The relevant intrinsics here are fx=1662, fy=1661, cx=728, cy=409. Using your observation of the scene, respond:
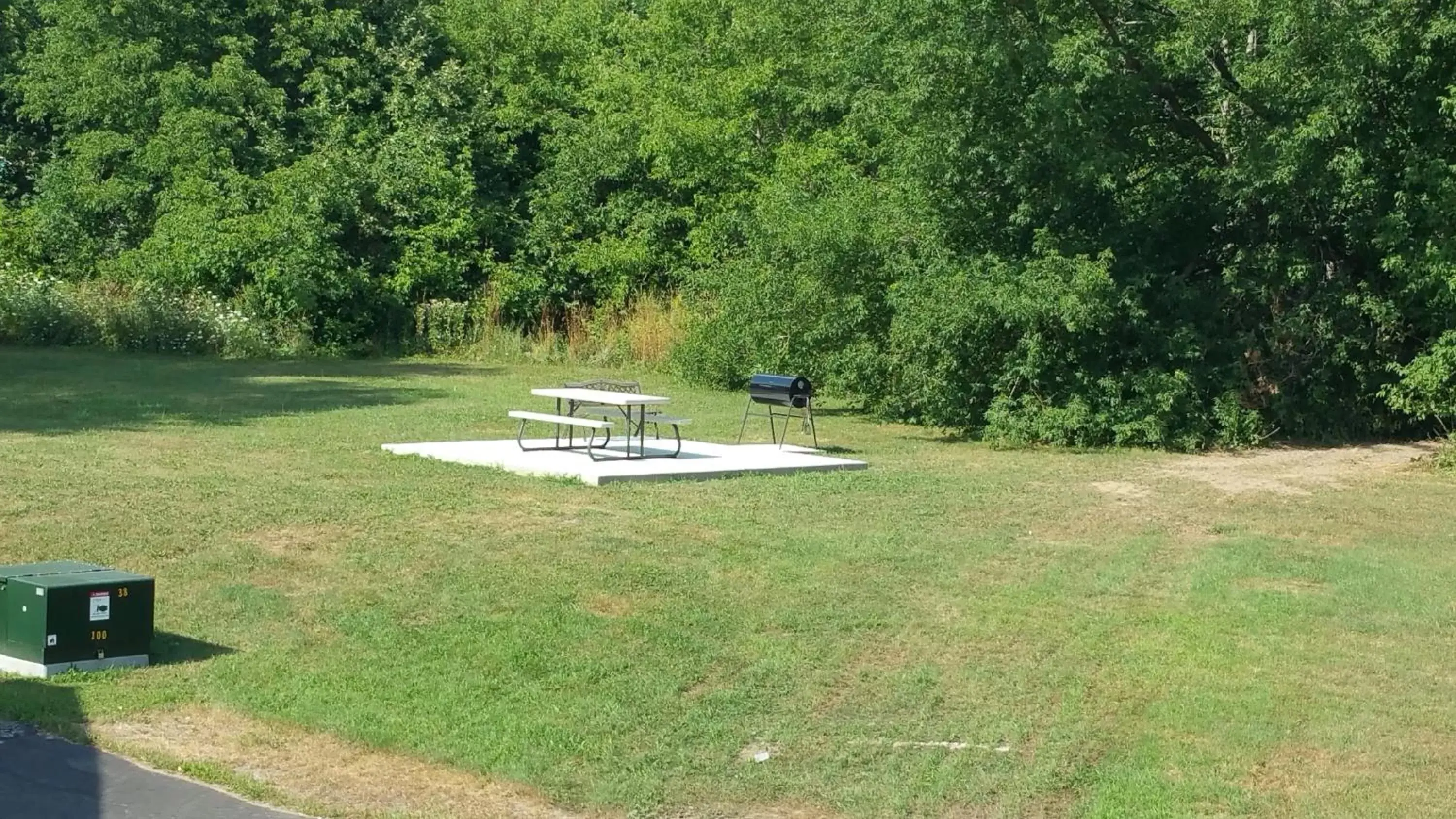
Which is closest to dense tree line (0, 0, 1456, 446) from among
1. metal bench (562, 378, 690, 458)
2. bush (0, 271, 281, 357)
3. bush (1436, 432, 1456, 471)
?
bush (1436, 432, 1456, 471)

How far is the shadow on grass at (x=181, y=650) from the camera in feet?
28.1

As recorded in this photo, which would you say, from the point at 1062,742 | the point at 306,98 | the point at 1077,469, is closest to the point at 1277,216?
the point at 1077,469

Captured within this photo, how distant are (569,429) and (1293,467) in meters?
7.27

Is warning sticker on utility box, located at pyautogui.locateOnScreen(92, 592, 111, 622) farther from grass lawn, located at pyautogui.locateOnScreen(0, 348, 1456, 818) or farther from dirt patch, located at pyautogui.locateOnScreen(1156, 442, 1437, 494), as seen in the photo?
dirt patch, located at pyautogui.locateOnScreen(1156, 442, 1437, 494)

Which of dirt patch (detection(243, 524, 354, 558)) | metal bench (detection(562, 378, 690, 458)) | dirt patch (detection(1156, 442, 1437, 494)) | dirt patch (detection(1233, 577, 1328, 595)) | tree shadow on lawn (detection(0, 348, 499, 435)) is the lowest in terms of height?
dirt patch (detection(1233, 577, 1328, 595))

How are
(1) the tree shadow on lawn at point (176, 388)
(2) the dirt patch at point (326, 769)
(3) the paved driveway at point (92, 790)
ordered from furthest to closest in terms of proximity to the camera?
1. (1) the tree shadow on lawn at point (176, 388)
2. (2) the dirt patch at point (326, 769)
3. (3) the paved driveway at point (92, 790)

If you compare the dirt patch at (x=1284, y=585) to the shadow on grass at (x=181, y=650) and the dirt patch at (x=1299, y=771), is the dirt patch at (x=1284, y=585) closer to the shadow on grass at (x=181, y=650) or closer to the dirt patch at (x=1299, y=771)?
the dirt patch at (x=1299, y=771)

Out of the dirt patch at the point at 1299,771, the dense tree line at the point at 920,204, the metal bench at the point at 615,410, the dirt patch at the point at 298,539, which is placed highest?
the dense tree line at the point at 920,204

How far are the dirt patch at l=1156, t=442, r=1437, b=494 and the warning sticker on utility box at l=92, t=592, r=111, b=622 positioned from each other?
9733mm

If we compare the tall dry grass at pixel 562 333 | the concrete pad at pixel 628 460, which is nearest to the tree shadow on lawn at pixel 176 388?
the tall dry grass at pixel 562 333

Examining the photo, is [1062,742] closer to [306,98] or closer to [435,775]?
[435,775]

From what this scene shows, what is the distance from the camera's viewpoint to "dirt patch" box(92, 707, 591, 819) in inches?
269

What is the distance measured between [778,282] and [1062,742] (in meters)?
14.4

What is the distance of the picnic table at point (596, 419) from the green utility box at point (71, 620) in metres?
5.98
